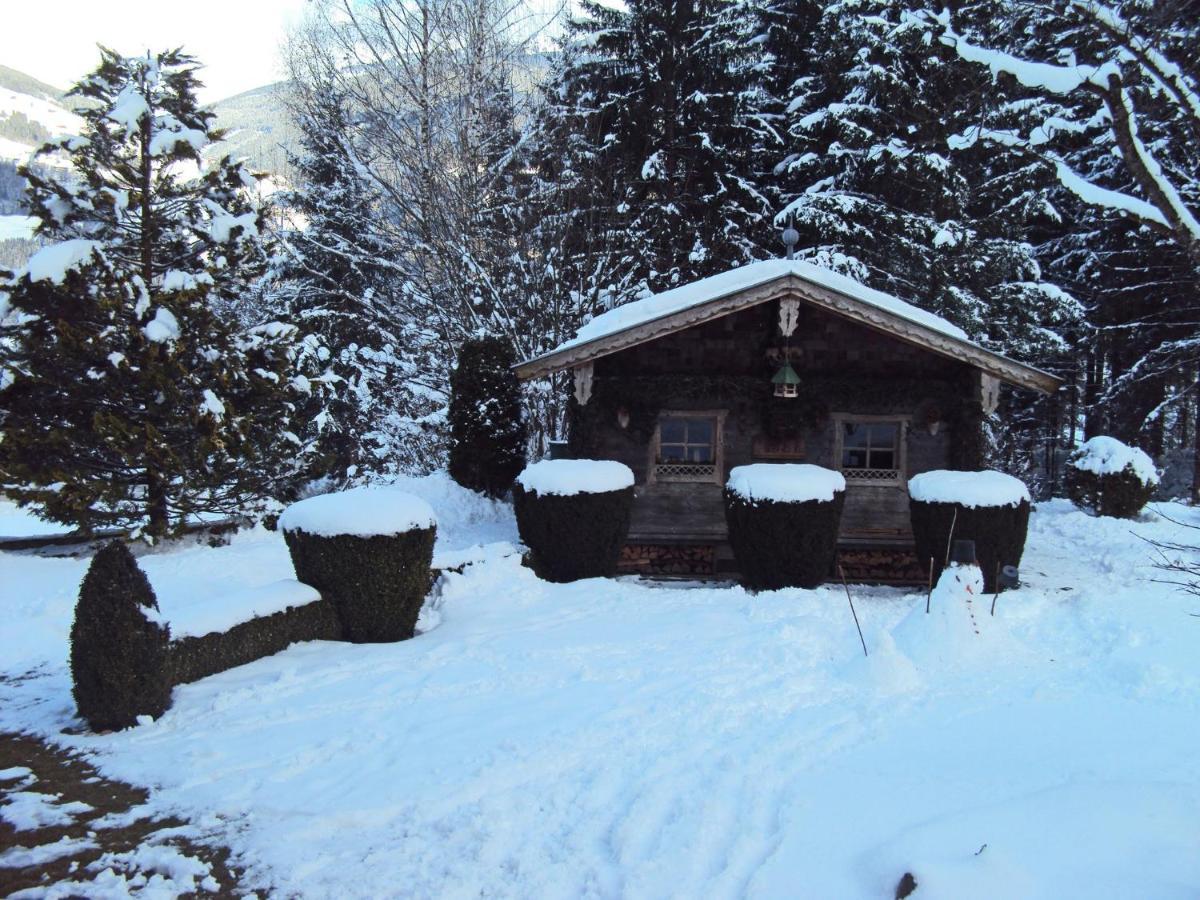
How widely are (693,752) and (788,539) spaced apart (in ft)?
17.1

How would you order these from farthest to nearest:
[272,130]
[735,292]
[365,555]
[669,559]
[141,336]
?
[272,130] → [669,559] → [735,292] → [141,336] → [365,555]

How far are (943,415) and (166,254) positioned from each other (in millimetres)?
12878

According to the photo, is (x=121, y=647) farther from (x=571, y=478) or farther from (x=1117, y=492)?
(x=1117, y=492)

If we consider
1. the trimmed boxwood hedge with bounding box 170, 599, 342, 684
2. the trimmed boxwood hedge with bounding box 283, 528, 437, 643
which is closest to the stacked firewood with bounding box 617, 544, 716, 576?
the trimmed boxwood hedge with bounding box 283, 528, 437, 643

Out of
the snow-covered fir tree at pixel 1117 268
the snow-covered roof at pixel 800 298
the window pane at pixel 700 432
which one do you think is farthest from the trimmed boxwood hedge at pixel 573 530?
the snow-covered fir tree at pixel 1117 268

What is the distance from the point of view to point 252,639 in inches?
267

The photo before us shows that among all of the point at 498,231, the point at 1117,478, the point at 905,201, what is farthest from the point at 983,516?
the point at 905,201

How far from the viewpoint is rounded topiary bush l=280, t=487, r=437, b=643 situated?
738 centimetres

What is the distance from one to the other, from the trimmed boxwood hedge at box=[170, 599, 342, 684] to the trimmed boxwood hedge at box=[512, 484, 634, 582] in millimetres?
3301

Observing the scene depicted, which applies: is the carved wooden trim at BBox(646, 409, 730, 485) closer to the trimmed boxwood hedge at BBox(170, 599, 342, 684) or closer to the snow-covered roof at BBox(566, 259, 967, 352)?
the snow-covered roof at BBox(566, 259, 967, 352)

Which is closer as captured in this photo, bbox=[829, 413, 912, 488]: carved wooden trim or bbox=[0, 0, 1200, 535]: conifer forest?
bbox=[0, 0, 1200, 535]: conifer forest

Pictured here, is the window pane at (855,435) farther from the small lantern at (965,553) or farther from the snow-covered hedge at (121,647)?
the snow-covered hedge at (121,647)

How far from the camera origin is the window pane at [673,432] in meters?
12.7

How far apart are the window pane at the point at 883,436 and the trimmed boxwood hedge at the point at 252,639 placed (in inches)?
A: 349
